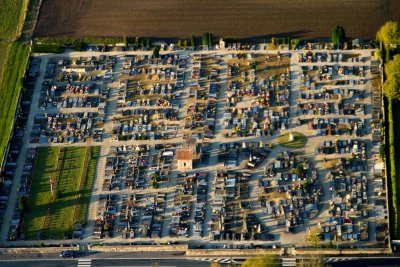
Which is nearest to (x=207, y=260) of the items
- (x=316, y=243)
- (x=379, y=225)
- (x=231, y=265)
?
(x=231, y=265)

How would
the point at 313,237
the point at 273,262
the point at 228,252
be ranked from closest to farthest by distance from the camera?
the point at 273,262 → the point at 313,237 → the point at 228,252

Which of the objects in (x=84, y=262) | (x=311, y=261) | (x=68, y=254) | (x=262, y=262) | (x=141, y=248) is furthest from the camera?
(x=68, y=254)

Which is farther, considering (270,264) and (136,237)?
(136,237)

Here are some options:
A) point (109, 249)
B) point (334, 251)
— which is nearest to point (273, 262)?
point (334, 251)

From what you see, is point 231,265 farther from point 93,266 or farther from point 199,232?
point 93,266

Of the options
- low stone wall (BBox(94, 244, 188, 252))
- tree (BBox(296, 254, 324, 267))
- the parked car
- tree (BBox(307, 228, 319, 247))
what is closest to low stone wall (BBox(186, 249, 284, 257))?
low stone wall (BBox(94, 244, 188, 252))

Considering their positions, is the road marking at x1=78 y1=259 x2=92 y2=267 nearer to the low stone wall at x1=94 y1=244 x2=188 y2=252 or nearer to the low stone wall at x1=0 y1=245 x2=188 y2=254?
the low stone wall at x1=0 y1=245 x2=188 y2=254

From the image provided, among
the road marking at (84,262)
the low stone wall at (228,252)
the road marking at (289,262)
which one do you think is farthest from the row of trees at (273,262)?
the road marking at (84,262)

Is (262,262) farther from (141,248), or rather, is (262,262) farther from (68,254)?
(68,254)
